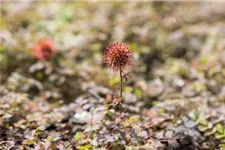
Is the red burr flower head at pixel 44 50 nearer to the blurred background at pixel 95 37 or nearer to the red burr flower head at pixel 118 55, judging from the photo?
the blurred background at pixel 95 37

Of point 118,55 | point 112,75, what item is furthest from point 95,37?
point 118,55

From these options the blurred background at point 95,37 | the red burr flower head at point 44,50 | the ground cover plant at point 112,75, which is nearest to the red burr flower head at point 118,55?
the ground cover plant at point 112,75

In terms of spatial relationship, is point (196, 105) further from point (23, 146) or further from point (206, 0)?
point (206, 0)

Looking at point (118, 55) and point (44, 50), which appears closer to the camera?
point (118, 55)

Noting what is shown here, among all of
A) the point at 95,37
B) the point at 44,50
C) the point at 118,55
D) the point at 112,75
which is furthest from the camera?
the point at 95,37

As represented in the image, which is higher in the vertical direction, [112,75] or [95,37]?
[95,37]

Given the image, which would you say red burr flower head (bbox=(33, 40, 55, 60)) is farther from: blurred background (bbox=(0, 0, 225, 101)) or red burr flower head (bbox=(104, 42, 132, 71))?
red burr flower head (bbox=(104, 42, 132, 71))

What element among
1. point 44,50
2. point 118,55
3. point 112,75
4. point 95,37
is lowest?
point 118,55

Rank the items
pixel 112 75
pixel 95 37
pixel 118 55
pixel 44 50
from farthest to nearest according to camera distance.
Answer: pixel 95 37 < pixel 112 75 < pixel 44 50 < pixel 118 55

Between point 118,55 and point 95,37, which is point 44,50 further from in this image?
point 118,55
